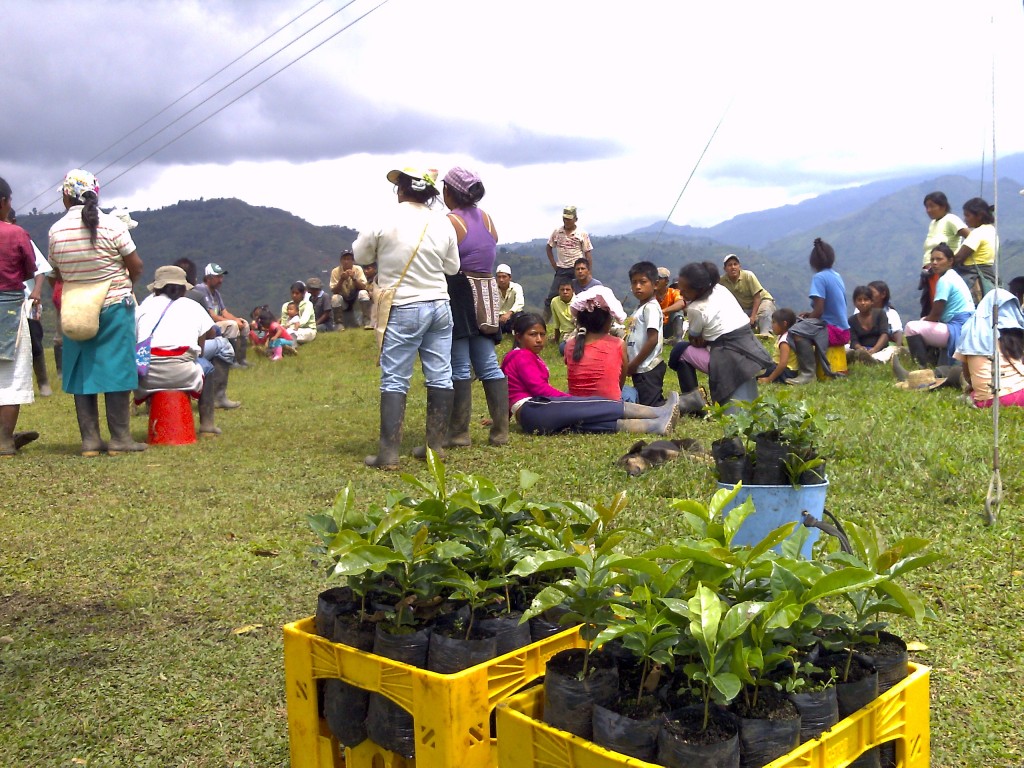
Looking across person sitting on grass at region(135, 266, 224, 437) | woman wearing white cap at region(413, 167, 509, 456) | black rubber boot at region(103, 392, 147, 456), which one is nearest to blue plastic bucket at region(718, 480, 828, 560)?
woman wearing white cap at region(413, 167, 509, 456)

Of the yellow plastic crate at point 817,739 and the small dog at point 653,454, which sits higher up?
the yellow plastic crate at point 817,739

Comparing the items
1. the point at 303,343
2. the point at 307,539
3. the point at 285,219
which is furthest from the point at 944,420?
the point at 285,219

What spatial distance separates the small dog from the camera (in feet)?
19.9

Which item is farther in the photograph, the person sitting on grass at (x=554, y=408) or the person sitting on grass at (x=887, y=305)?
the person sitting on grass at (x=887, y=305)

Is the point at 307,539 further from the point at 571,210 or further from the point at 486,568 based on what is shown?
the point at 571,210

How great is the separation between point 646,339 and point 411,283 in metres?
3.26

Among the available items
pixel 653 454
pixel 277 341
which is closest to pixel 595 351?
pixel 653 454

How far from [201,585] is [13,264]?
4.05 m

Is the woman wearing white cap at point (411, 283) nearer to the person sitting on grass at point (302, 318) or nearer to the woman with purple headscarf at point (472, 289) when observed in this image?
the woman with purple headscarf at point (472, 289)

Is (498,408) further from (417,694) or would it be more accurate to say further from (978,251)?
(978,251)

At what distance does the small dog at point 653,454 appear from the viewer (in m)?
6.05

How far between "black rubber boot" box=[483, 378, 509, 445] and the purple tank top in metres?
0.87

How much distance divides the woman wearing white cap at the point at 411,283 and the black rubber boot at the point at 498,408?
A: 2.24 ft

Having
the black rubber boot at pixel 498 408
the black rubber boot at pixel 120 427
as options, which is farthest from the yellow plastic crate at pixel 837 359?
the black rubber boot at pixel 120 427
